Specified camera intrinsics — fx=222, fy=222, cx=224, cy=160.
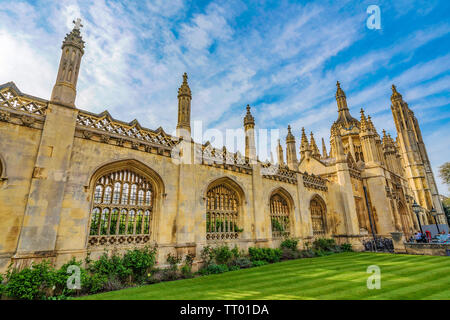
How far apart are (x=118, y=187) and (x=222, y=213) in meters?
6.13

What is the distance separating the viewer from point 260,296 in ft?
19.8

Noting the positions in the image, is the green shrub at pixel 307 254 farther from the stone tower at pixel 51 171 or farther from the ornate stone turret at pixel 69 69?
the ornate stone turret at pixel 69 69

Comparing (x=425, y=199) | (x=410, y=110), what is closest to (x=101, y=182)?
(x=425, y=199)

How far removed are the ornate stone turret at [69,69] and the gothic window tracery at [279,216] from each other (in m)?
13.6

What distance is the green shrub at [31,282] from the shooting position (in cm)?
584

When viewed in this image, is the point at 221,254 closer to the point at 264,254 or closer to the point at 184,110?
the point at 264,254

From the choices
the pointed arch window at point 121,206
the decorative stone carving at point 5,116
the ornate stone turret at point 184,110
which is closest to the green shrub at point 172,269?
the pointed arch window at point 121,206

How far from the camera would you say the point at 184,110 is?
1255 cm

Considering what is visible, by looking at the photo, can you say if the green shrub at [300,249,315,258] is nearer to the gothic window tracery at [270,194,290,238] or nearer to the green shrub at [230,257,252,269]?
the gothic window tracery at [270,194,290,238]

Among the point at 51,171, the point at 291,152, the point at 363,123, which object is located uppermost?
the point at 363,123

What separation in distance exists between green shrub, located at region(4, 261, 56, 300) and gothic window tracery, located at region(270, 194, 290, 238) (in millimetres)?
12731

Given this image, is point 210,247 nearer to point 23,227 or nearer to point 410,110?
point 23,227

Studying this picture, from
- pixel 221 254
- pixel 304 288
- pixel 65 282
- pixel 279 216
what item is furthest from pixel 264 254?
pixel 65 282

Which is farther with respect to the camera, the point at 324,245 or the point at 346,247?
the point at 346,247
